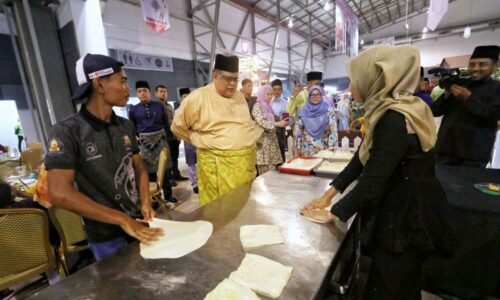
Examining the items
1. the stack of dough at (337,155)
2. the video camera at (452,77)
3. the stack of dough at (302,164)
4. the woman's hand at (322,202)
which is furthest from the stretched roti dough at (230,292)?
the video camera at (452,77)

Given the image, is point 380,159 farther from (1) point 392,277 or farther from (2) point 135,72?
(2) point 135,72

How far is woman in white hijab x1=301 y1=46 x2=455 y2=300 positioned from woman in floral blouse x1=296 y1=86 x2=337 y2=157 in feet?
6.79

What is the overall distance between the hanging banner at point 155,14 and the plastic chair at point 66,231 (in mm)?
4209

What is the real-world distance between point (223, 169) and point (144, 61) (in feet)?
18.2

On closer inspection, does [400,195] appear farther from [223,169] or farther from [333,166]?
[223,169]

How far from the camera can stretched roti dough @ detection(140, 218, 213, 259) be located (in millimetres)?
903

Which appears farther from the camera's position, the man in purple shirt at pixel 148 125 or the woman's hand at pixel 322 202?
the man in purple shirt at pixel 148 125

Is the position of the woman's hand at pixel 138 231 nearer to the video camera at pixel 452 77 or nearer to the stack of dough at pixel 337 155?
the stack of dough at pixel 337 155

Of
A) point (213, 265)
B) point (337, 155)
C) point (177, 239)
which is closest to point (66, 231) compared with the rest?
point (177, 239)

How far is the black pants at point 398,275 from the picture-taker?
99 centimetres

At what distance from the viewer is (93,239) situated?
3.77 feet

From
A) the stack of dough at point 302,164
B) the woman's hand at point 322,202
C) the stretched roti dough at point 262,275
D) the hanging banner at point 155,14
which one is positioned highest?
the hanging banner at point 155,14

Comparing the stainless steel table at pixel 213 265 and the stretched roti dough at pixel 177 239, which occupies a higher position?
the stretched roti dough at pixel 177 239

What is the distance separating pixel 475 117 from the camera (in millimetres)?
1971
